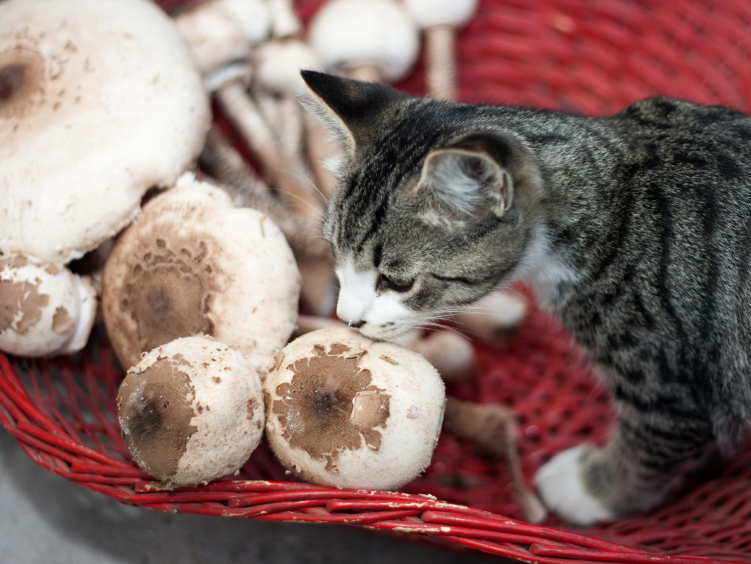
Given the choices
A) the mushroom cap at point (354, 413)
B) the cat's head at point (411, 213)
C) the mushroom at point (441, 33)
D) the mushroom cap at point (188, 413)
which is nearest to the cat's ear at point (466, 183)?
the cat's head at point (411, 213)

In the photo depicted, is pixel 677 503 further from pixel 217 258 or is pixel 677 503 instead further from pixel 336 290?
pixel 217 258

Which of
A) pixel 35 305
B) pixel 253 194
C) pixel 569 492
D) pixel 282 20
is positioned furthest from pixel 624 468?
pixel 282 20

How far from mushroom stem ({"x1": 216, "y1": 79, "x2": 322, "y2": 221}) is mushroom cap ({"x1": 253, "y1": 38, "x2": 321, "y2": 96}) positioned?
0.07 metres

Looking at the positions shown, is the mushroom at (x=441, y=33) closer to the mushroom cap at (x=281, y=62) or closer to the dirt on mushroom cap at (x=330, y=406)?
the mushroom cap at (x=281, y=62)

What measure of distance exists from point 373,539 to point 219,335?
73 centimetres

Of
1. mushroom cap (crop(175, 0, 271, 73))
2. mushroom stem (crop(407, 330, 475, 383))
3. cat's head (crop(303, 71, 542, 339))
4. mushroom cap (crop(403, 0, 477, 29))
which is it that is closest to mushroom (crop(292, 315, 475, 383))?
mushroom stem (crop(407, 330, 475, 383))

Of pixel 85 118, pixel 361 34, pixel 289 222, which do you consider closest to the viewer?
pixel 85 118

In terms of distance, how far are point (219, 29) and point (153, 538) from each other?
→ 1281mm

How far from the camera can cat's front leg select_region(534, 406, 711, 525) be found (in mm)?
1081

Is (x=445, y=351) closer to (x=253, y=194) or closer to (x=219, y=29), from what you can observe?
(x=253, y=194)

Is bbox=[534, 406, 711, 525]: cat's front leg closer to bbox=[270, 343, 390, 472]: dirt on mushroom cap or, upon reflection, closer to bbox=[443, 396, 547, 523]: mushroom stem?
bbox=[443, 396, 547, 523]: mushroom stem

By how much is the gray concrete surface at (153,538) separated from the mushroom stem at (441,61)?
4.15ft

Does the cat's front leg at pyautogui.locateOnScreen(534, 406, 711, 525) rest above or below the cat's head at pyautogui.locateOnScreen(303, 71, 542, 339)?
below

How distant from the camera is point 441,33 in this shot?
175cm
